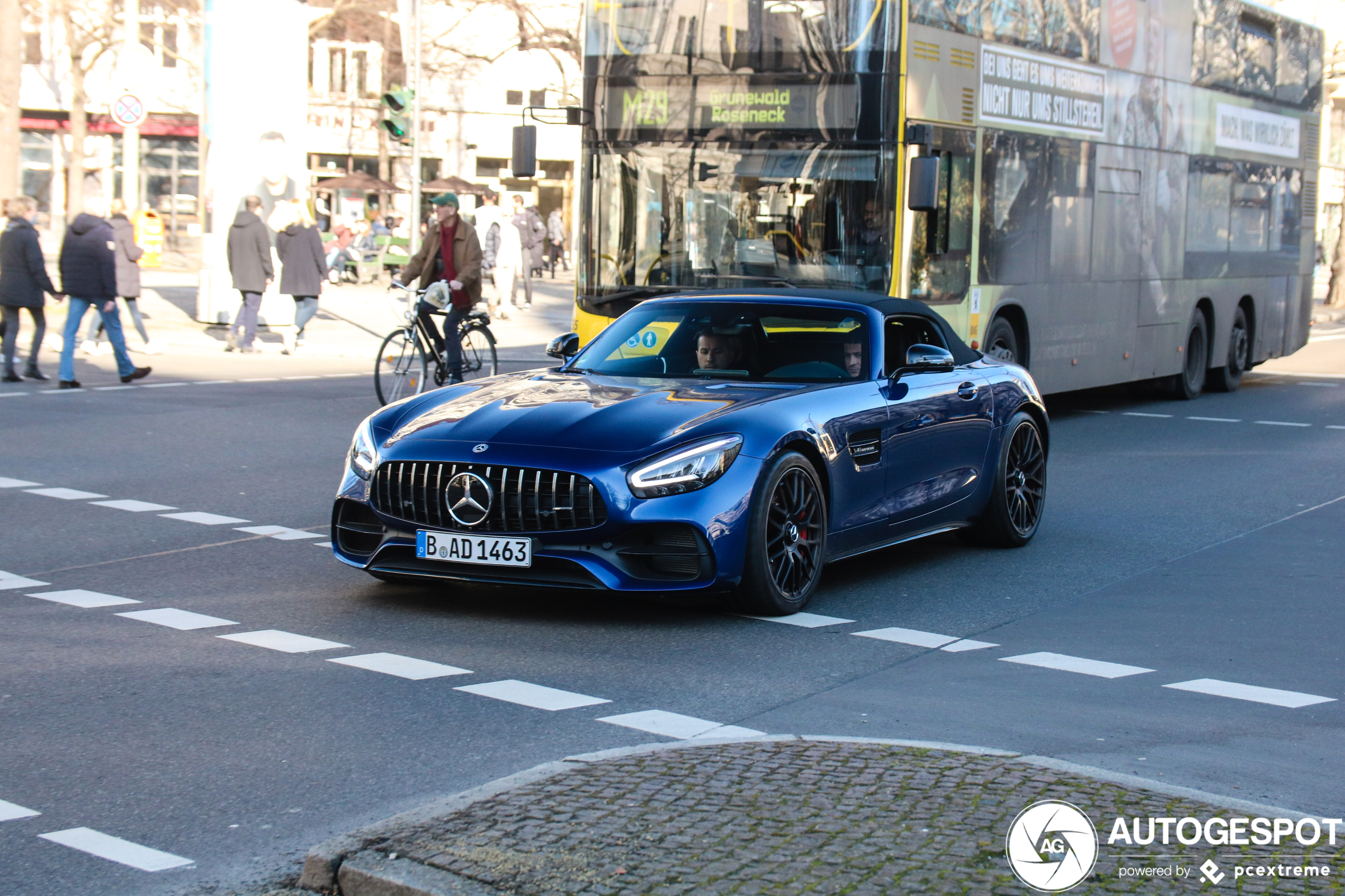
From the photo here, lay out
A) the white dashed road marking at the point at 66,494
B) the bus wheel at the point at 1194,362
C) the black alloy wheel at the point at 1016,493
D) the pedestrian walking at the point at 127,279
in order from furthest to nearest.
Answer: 1. the pedestrian walking at the point at 127,279
2. the bus wheel at the point at 1194,362
3. the white dashed road marking at the point at 66,494
4. the black alloy wheel at the point at 1016,493

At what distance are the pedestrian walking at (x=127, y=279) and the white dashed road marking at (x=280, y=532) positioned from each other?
1177 cm

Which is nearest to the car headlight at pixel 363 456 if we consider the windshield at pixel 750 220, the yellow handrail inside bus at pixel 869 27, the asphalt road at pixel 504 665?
the asphalt road at pixel 504 665

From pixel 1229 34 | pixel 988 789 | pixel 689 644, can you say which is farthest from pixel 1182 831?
pixel 1229 34

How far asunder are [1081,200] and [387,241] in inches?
1081

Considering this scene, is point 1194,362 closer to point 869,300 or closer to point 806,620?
point 869,300

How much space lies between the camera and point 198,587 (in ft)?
24.9

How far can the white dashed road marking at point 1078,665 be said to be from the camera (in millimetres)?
6348

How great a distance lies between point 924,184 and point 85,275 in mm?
8487

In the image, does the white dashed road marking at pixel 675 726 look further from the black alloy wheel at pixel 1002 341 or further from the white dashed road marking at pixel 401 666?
the black alloy wheel at pixel 1002 341

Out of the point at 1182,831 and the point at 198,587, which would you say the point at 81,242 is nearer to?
the point at 198,587

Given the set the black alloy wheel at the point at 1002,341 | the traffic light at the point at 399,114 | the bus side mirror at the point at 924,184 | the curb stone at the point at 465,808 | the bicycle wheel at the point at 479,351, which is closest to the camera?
the curb stone at the point at 465,808

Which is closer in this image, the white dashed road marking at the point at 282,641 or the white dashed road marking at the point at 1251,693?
the white dashed road marking at the point at 1251,693

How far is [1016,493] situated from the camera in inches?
365

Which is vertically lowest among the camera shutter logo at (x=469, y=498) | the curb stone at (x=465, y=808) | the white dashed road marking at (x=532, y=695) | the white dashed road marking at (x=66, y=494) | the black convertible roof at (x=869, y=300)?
the white dashed road marking at (x=66, y=494)
